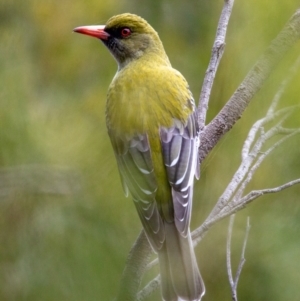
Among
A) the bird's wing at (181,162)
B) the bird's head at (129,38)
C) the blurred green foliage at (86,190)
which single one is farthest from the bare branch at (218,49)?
the bird's head at (129,38)

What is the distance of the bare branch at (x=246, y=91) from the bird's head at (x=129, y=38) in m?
0.82

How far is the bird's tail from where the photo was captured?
7.23 ft

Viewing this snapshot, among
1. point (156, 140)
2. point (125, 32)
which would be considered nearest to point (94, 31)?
point (125, 32)

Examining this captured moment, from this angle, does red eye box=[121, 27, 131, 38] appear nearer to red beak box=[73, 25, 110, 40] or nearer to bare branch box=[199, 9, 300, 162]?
red beak box=[73, 25, 110, 40]

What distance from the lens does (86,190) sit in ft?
4.73

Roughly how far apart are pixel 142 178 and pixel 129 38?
52.6 inches

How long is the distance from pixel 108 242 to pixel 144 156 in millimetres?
1365

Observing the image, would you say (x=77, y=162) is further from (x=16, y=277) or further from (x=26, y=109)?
(x=16, y=277)

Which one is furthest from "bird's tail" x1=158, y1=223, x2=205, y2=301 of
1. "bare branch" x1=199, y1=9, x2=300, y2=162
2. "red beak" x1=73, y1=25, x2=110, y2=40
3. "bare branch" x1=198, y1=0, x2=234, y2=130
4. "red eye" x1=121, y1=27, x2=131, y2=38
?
"red eye" x1=121, y1=27, x2=131, y2=38

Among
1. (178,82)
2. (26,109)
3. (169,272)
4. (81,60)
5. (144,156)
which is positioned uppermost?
(26,109)

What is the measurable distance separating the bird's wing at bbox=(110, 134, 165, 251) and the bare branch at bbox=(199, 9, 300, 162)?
34 cm

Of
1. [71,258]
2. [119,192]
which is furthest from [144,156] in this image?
[71,258]

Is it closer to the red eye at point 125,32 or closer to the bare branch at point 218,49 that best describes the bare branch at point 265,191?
the bare branch at point 218,49

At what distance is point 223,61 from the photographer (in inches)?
105
